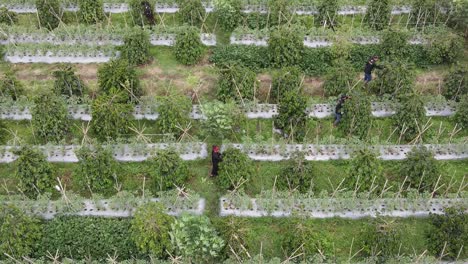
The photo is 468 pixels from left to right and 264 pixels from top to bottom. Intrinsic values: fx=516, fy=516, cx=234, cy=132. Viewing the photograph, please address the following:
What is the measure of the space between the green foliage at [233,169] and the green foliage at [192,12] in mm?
6489

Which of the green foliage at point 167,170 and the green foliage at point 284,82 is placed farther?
the green foliage at point 284,82

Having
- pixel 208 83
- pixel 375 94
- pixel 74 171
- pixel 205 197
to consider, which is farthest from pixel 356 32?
pixel 74 171

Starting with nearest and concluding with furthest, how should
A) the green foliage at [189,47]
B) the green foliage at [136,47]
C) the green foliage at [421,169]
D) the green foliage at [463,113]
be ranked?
the green foliage at [421,169], the green foliage at [463,113], the green foliage at [136,47], the green foliage at [189,47]

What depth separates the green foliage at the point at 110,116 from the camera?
14547 mm

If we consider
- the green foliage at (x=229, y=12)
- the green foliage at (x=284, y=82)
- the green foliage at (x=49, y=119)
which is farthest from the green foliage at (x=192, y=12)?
the green foliage at (x=49, y=119)

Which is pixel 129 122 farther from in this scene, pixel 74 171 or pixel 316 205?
pixel 316 205

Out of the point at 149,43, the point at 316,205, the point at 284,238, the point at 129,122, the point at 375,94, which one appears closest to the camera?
the point at 284,238

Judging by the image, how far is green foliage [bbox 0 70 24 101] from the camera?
1577cm

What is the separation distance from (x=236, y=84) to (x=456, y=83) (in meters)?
6.88

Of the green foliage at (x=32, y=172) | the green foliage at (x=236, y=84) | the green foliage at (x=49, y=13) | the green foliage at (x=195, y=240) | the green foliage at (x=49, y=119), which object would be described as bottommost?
the green foliage at (x=195, y=240)

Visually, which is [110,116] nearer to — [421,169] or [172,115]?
[172,115]

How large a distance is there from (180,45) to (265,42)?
296 centimetres

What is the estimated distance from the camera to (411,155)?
45.5 ft

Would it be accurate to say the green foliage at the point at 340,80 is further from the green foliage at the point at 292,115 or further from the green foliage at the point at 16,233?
the green foliage at the point at 16,233
